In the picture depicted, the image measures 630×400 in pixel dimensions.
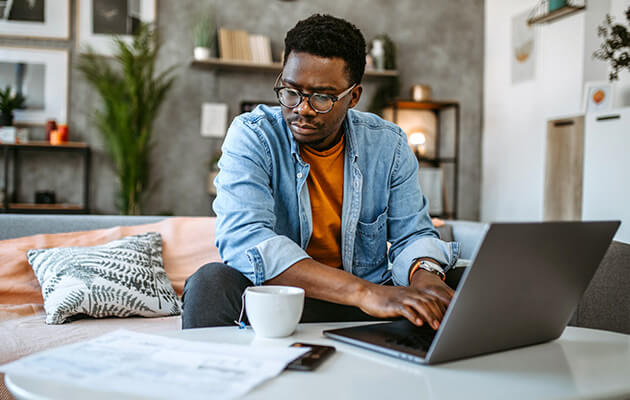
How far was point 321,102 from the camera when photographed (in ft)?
4.62

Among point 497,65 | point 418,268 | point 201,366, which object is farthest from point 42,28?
point 201,366

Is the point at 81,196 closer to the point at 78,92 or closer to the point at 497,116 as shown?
the point at 78,92

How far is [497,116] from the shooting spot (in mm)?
5289

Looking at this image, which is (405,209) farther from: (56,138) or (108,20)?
(108,20)

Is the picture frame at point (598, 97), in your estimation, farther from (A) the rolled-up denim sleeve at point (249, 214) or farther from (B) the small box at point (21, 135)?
(B) the small box at point (21, 135)

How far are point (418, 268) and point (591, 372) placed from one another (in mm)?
539

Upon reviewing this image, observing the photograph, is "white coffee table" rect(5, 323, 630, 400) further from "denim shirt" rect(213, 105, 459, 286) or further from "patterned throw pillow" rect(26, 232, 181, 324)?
"patterned throw pillow" rect(26, 232, 181, 324)

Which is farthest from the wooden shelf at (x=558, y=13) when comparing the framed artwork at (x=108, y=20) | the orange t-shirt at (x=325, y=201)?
the orange t-shirt at (x=325, y=201)

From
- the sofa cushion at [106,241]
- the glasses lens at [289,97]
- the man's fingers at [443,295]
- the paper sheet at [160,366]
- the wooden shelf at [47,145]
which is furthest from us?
the wooden shelf at [47,145]

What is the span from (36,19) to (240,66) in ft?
5.25

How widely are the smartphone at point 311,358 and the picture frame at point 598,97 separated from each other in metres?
3.42

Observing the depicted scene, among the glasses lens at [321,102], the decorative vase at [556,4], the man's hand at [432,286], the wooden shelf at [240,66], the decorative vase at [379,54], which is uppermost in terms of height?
the decorative vase at [556,4]

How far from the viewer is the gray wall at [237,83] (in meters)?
4.60

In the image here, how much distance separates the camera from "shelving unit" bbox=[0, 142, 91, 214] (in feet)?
13.8
